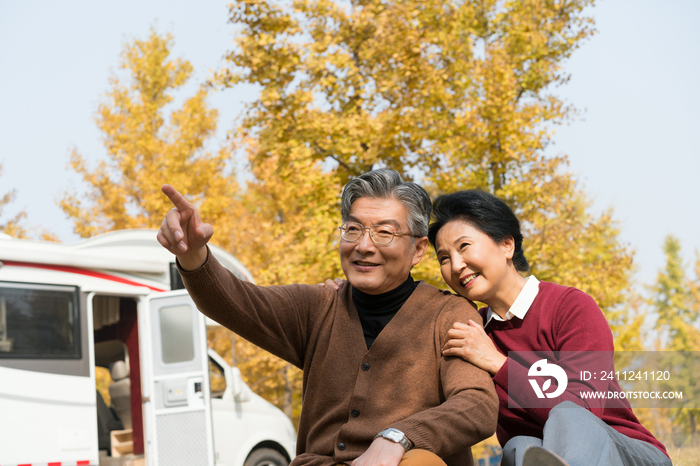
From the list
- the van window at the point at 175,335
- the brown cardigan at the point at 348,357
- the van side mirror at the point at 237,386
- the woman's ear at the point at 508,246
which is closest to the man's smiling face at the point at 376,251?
the brown cardigan at the point at 348,357

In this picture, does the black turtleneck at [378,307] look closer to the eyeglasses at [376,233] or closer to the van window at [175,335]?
the eyeglasses at [376,233]

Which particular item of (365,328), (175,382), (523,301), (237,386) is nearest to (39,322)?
(175,382)

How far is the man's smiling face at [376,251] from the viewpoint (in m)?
2.19

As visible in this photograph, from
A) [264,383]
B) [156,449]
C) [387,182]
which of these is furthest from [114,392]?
[264,383]

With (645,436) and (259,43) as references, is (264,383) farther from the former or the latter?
(645,436)

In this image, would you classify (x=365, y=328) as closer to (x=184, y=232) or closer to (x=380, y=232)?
(x=380, y=232)

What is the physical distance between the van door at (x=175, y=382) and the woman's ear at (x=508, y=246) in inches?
164

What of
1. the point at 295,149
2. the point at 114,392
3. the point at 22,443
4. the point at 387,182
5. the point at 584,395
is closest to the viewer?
the point at 584,395

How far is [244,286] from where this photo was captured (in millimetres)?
2082

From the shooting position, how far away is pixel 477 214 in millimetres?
2391

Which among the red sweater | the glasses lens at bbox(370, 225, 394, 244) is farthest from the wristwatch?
the glasses lens at bbox(370, 225, 394, 244)

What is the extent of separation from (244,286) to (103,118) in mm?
12562

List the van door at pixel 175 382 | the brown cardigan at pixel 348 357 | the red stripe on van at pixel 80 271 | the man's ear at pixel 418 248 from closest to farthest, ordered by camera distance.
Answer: the brown cardigan at pixel 348 357
the man's ear at pixel 418 248
the red stripe on van at pixel 80 271
the van door at pixel 175 382

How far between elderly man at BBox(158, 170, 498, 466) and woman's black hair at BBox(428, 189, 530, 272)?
172mm
